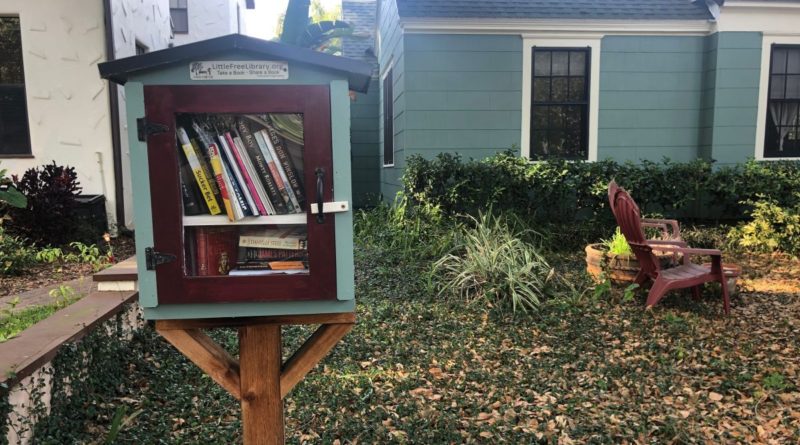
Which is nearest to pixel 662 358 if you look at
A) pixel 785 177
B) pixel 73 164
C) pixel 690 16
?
pixel 785 177

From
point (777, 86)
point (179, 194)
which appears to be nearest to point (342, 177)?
point (179, 194)

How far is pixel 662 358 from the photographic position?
363 cm

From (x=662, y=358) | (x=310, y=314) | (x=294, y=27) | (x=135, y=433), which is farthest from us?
(x=294, y=27)

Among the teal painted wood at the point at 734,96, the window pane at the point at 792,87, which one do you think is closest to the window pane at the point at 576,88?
the teal painted wood at the point at 734,96

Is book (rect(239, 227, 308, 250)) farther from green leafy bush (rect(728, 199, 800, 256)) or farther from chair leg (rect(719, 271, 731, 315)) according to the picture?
green leafy bush (rect(728, 199, 800, 256))

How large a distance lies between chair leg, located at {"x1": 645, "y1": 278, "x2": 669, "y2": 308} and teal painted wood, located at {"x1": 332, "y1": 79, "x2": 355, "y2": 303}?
358 cm

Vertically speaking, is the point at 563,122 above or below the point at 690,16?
below

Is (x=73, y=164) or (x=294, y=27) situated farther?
(x=294, y=27)

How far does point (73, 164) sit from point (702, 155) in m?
8.89

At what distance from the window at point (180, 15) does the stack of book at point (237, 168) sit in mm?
17460

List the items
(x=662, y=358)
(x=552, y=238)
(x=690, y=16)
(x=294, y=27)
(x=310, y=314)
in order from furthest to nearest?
(x=294, y=27) → (x=690, y=16) → (x=552, y=238) → (x=662, y=358) → (x=310, y=314)

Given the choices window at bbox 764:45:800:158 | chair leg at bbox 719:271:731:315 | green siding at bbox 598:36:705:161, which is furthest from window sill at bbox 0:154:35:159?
window at bbox 764:45:800:158

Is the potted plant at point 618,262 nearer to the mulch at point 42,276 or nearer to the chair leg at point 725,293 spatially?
the chair leg at point 725,293

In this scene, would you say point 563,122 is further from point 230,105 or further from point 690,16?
point 230,105
